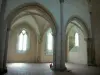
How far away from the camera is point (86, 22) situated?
10711 mm

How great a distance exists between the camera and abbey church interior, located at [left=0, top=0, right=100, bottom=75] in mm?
7075

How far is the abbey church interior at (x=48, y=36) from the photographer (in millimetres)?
7075

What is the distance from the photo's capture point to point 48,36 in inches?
631

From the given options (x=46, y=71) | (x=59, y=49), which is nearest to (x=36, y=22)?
(x=59, y=49)

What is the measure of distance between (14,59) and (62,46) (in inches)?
320

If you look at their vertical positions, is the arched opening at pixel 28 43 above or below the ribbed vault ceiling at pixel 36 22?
below

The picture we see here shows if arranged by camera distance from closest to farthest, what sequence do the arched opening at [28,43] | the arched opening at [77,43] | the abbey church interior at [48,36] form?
the abbey church interior at [48,36], the arched opening at [77,43], the arched opening at [28,43]

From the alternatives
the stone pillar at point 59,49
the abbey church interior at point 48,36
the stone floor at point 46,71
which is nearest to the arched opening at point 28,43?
the abbey church interior at point 48,36

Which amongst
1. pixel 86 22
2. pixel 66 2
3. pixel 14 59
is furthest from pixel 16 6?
pixel 14 59

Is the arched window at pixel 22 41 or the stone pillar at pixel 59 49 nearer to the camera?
the stone pillar at pixel 59 49

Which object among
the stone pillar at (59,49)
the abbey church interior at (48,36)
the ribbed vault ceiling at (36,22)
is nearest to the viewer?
the abbey church interior at (48,36)

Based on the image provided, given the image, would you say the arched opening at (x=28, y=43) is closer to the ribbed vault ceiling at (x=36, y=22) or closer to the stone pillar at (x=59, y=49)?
the ribbed vault ceiling at (x=36, y=22)

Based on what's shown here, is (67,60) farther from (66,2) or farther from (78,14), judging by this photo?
(66,2)

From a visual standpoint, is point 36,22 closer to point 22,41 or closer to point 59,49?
point 22,41
